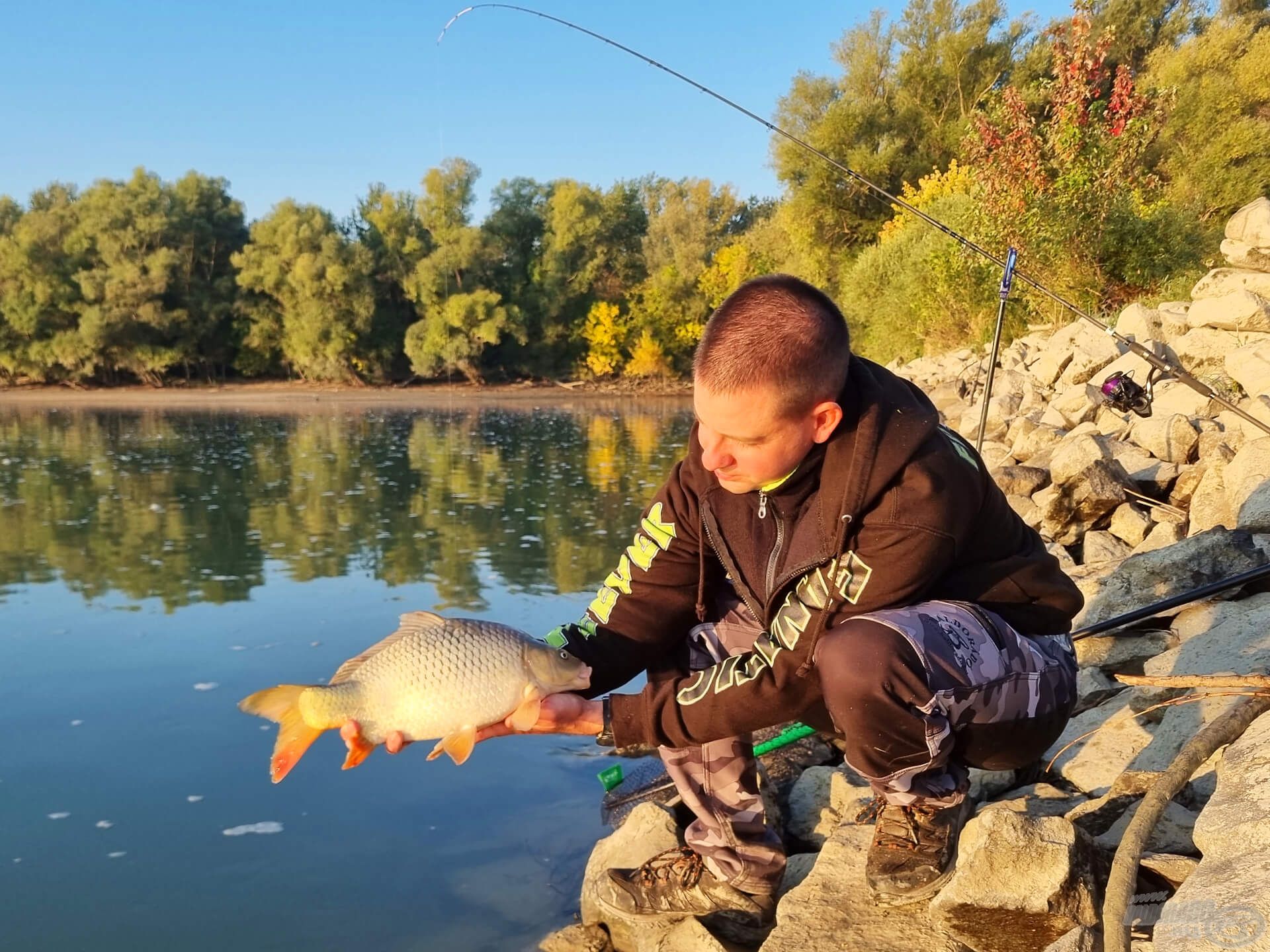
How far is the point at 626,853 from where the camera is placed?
9.64 feet

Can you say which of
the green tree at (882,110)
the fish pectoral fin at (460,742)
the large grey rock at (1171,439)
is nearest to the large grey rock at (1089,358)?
the large grey rock at (1171,439)

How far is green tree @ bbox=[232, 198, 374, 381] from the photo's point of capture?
34562 millimetres

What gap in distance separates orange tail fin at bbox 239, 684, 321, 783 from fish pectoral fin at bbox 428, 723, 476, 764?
27 cm

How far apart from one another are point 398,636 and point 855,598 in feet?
3.31

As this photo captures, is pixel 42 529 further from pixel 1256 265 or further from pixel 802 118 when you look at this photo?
pixel 802 118

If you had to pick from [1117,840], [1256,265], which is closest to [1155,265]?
[1256,265]

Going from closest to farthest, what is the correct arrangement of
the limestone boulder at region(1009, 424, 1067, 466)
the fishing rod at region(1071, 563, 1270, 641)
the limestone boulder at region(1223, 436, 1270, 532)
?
1. the fishing rod at region(1071, 563, 1270, 641)
2. the limestone boulder at region(1223, 436, 1270, 532)
3. the limestone boulder at region(1009, 424, 1067, 466)

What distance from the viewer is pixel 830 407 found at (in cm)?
224

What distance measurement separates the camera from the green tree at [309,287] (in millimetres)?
34562

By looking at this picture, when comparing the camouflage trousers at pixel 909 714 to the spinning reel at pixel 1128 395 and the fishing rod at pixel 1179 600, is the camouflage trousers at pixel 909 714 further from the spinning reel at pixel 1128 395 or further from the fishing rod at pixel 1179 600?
the spinning reel at pixel 1128 395

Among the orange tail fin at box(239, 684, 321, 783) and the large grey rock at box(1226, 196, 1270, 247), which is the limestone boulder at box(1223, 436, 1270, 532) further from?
the large grey rock at box(1226, 196, 1270, 247)

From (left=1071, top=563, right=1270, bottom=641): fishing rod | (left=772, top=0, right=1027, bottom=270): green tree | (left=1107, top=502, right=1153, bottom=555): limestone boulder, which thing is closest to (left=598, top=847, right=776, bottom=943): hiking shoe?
(left=1071, top=563, right=1270, bottom=641): fishing rod

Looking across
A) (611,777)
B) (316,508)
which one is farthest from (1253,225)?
(316,508)

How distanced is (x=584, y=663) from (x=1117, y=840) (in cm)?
128
